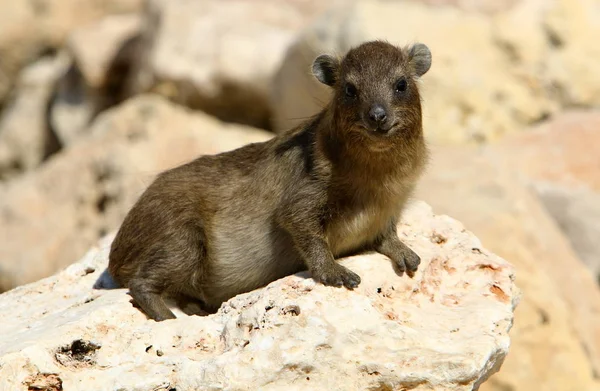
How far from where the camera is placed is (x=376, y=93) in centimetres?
669

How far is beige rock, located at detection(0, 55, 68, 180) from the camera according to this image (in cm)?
1812

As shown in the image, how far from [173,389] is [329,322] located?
969 mm

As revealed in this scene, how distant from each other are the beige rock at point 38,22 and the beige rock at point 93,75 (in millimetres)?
2149

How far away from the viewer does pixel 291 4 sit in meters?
17.8

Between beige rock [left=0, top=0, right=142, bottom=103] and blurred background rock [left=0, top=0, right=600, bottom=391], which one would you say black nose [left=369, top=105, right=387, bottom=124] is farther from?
beige rock [left=0, top=0, right=142, bottom=103]

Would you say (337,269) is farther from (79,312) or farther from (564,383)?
(564,383)

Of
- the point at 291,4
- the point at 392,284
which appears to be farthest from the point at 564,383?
the point at 291,4

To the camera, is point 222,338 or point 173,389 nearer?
point 173,389

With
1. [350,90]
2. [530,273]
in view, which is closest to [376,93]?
[350,90]

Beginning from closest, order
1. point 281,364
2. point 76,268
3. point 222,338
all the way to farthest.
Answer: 1. point 281,364
2. point 222,338
3. point 76,268

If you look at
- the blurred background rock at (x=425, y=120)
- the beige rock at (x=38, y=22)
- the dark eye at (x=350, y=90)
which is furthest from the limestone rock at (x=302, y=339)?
the beige rock at (x=38, y=22)

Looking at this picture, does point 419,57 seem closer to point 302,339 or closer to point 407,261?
point 407,261

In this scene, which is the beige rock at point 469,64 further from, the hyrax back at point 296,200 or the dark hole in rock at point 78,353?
the dark hole in rock at point 78,353

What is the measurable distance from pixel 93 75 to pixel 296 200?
1035 cm
